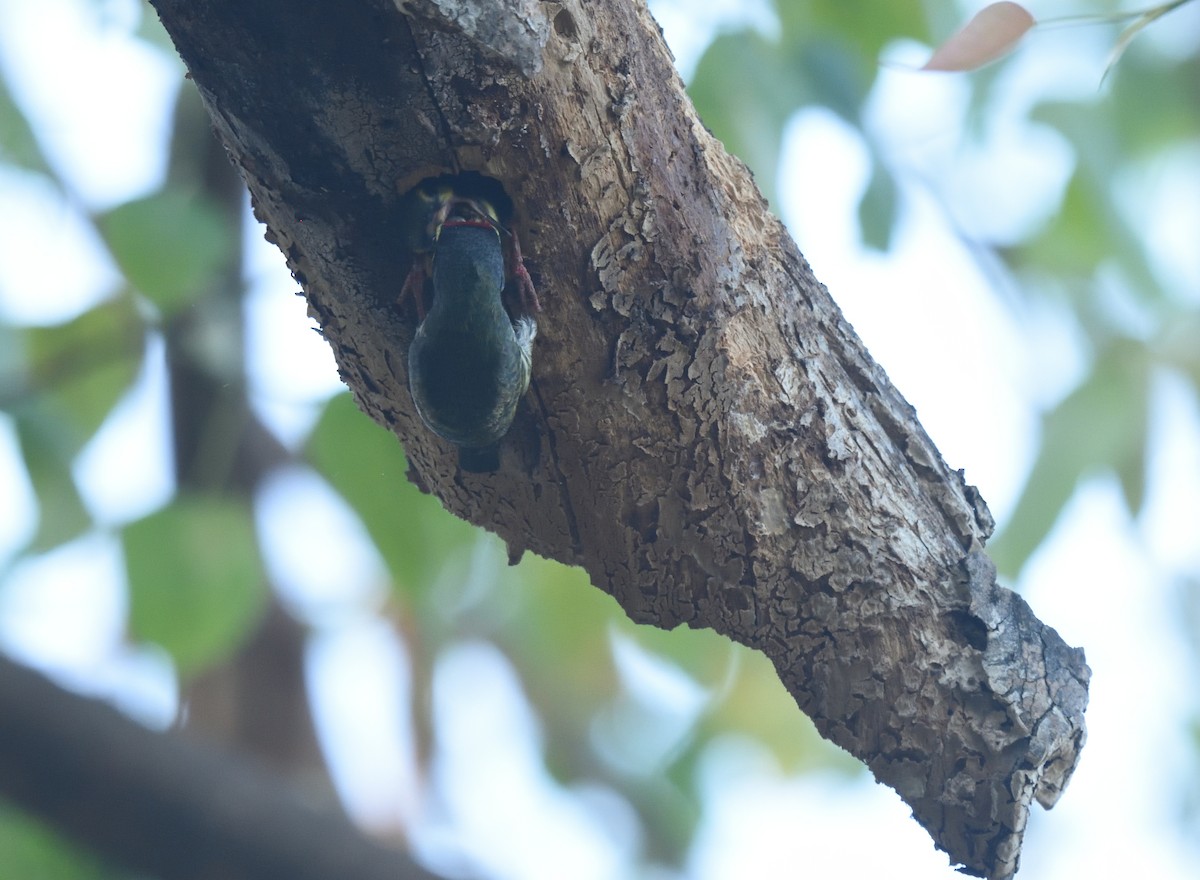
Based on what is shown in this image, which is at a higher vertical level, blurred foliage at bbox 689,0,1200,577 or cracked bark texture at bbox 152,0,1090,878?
blurred foliage at bbox 689,0,1200,577

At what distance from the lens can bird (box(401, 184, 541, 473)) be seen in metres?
1.48

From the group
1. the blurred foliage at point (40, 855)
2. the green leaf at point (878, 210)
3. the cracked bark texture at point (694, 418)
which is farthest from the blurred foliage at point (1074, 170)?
the blurred foliage at point (40, 855)

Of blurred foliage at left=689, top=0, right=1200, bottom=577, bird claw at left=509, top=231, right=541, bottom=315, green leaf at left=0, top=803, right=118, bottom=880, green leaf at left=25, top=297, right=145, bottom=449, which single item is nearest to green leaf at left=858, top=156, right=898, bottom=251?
blurred foliage at left=689, top=0, right=1200, bottom=577

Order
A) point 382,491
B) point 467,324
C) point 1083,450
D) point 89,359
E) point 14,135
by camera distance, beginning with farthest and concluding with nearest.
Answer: point 14,135 < point 1083,450 < point 89,359 < point 382,491 < point 467,324

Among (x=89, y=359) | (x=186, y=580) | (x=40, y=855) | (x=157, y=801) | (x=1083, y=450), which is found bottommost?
(x=40, y=855)

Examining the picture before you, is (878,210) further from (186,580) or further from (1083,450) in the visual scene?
(186,580)

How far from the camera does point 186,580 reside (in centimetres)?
278

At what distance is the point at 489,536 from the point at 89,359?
130cm

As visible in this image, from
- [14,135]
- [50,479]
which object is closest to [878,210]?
[50,479]

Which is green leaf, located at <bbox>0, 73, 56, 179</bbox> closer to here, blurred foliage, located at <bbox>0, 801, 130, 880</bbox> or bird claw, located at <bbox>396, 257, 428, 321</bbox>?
blurred foliage, located at <bbox>0, 801, 130, 880</bbox>

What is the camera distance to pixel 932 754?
1604 millimetres

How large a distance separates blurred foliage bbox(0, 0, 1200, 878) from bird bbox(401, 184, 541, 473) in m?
1.02

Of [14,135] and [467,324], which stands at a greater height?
[14,135]

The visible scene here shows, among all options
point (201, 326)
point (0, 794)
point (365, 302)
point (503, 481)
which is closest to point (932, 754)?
point (503, 481)
